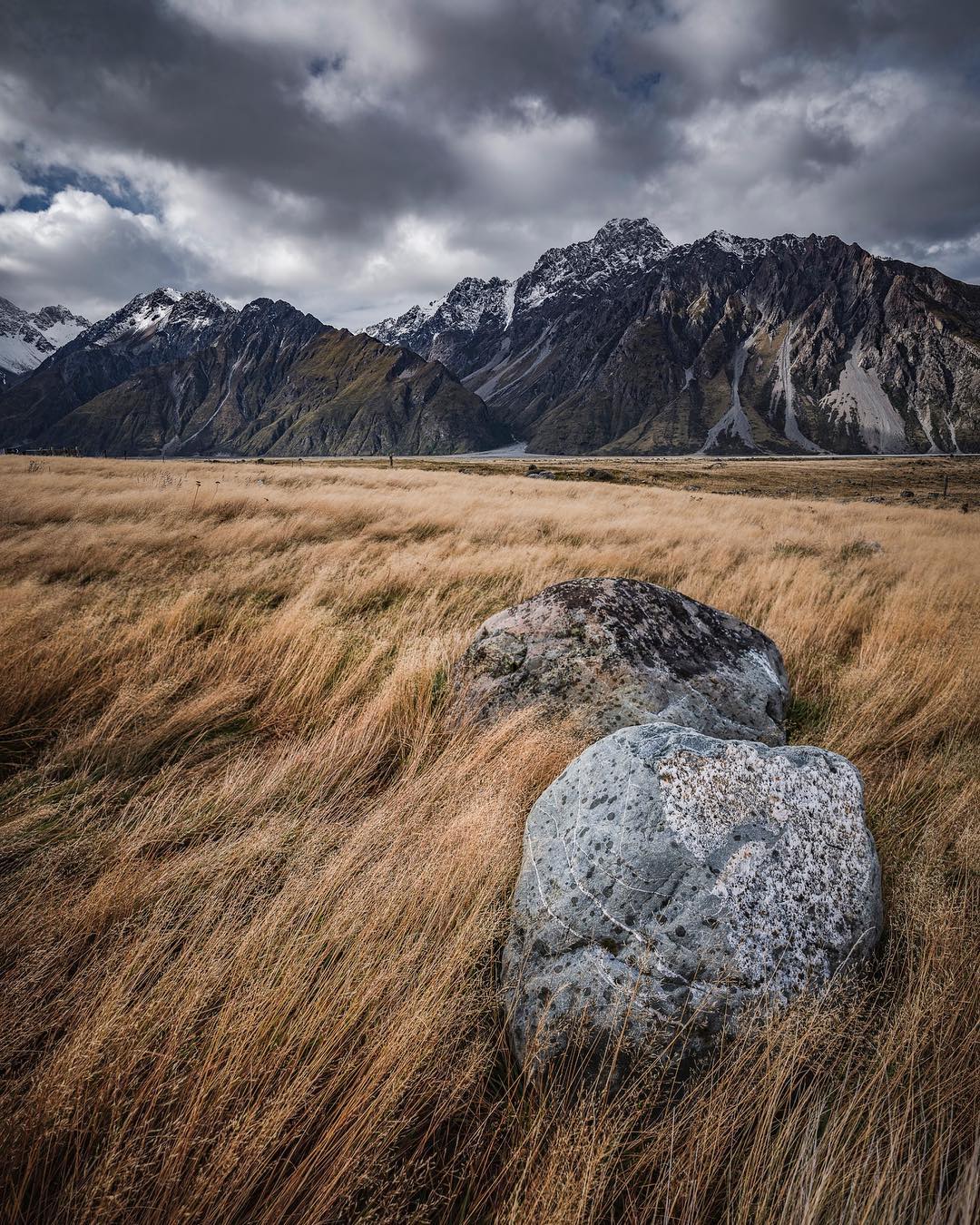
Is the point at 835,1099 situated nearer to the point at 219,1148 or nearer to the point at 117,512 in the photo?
the point at 219,1148

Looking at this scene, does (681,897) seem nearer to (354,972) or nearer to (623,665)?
(354,972)

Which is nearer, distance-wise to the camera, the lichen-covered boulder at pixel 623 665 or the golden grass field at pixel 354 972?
the golden grass field at pixel 354 972

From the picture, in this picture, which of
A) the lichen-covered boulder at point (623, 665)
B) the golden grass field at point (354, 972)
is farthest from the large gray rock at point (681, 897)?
the lichen-covered boulder at point (623, 665)

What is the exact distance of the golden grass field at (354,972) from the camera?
1197 millimetres

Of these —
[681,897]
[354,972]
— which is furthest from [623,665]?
[354,972]

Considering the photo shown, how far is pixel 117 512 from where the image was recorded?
10.2 metres

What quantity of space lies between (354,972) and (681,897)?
109 centimetres

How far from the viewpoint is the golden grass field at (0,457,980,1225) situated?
1197 millimetres

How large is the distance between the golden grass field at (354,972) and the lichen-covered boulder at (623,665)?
33 cm

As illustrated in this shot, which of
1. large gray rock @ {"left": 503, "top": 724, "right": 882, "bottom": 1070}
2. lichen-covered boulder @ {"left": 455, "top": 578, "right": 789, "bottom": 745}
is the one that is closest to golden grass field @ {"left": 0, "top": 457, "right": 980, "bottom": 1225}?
large gray rock @ {"left": 503, "top": 724, "right": 882, "bottom": 1070}

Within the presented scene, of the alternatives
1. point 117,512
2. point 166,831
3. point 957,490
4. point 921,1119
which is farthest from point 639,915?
point 957,490

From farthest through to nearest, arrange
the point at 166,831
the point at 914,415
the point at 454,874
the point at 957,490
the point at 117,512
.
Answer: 1. the point at 914,415
2. the point at 957,490
3. the point at 117,512
4. the point at 166,831
5. the point at 454,874

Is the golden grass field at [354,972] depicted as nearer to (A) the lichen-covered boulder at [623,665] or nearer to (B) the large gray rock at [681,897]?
(B) the large gray rock at [681,897]

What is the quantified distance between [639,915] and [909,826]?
204cm
